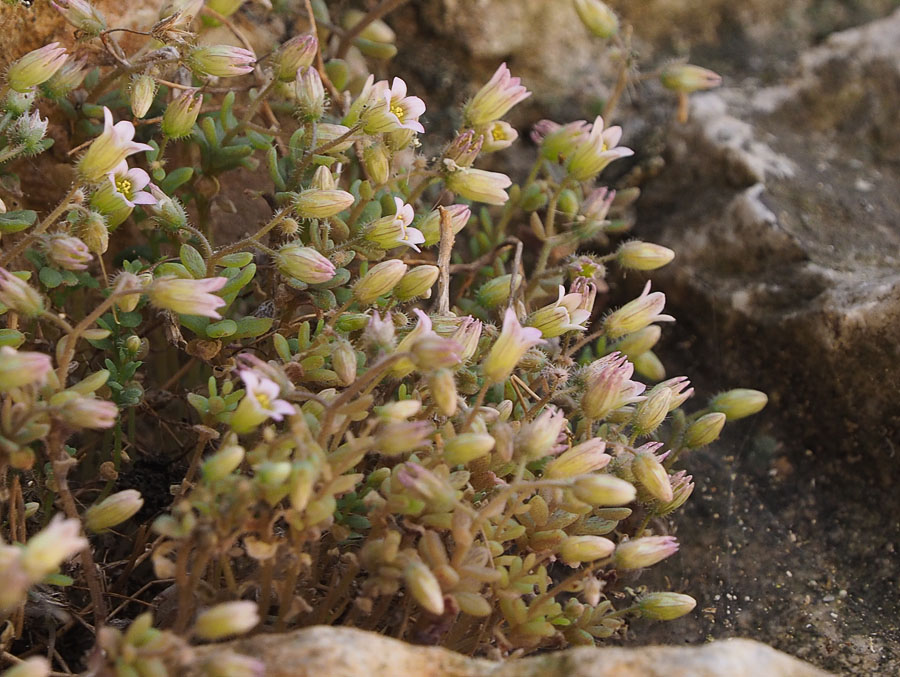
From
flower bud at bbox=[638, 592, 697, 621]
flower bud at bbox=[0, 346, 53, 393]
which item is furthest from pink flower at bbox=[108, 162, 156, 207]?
flower bud at bbox=[638, 592, 697, 621]

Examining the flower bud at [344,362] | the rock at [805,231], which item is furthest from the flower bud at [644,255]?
the flower bud at [344,362]

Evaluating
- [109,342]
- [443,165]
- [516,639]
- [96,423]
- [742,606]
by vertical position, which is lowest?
[742,606]

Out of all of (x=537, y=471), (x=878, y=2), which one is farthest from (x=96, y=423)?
(x=878, y=2)

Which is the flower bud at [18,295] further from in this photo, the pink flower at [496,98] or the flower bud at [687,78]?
the flower bud at [687,78]

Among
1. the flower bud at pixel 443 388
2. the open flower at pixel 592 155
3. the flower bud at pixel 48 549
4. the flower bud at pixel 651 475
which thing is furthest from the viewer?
the open flower at pixel 592 155

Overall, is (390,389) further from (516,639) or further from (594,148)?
(594,148)

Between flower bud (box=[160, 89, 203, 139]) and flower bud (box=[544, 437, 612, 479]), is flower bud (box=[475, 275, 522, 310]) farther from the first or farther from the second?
flower bud (box=[160, 89, 203, 139])

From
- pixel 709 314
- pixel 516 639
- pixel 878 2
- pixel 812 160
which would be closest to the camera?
pixel 516 639
